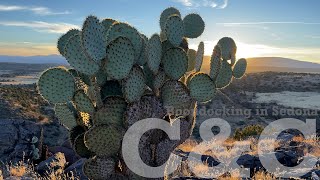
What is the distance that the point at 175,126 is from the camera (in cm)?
698

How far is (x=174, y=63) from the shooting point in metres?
6.64

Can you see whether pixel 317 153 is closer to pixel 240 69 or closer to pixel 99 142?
pixel 240 69

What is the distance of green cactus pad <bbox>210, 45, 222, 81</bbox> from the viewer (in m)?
7.00

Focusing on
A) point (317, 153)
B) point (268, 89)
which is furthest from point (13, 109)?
point (268, 89)

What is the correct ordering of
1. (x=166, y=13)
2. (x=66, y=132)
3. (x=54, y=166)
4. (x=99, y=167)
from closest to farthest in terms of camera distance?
(x=99, y=167) → (x=166, y=13) → (x=54, y=166) → (x=66, y=132)

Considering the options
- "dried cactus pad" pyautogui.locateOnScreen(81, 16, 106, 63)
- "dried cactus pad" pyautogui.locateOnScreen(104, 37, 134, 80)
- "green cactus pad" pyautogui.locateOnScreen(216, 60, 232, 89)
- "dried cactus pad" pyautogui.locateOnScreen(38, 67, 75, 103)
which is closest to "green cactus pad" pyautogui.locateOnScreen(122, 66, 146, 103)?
"dried cactus pad" pyautogui.locateOnScreen(104, 37, 134, 80)

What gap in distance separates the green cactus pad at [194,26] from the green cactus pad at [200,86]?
1286 mm

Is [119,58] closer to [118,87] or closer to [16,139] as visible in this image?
[118,87]

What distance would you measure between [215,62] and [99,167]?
2659mm

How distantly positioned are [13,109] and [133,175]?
78.4ft

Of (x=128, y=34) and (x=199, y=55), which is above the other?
(x=128, y=34)

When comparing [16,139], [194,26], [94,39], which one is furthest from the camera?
[16,139]

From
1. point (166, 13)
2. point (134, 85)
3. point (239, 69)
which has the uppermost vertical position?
point (166, 13)

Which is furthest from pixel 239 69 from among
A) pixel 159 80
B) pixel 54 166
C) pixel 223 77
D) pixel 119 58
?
pixel 54 166
